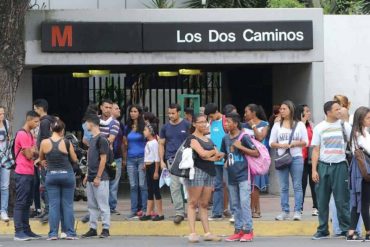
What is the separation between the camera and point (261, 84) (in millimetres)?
23031

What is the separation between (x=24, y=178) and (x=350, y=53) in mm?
8715

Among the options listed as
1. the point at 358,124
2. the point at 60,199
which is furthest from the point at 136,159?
the point at 358,124

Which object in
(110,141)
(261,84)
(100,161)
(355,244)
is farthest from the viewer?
(261,84)

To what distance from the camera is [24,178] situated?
47.2 ft

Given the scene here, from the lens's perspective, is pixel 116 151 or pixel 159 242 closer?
pixel 159 242

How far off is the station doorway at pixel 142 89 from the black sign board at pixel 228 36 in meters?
4.66

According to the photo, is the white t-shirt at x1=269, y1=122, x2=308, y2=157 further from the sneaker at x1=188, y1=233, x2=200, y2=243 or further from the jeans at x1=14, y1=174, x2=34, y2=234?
the jeans at x1=14, y1=174, x2=34, y2=234

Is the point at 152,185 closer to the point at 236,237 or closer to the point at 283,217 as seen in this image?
the point at 236,237

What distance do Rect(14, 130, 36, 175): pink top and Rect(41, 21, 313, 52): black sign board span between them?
158 inches

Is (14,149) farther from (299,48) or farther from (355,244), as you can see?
(299,48)

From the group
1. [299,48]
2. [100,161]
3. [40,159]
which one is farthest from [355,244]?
[299,48]

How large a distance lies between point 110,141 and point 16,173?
5.75ft

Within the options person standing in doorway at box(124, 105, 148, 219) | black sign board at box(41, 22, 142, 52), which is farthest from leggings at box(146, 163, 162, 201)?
black sign board at box(41, 22, 142, 52)

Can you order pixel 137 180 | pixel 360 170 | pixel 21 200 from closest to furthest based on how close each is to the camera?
pixel 360 170 < pixel 21 200 < pixel 137 180
